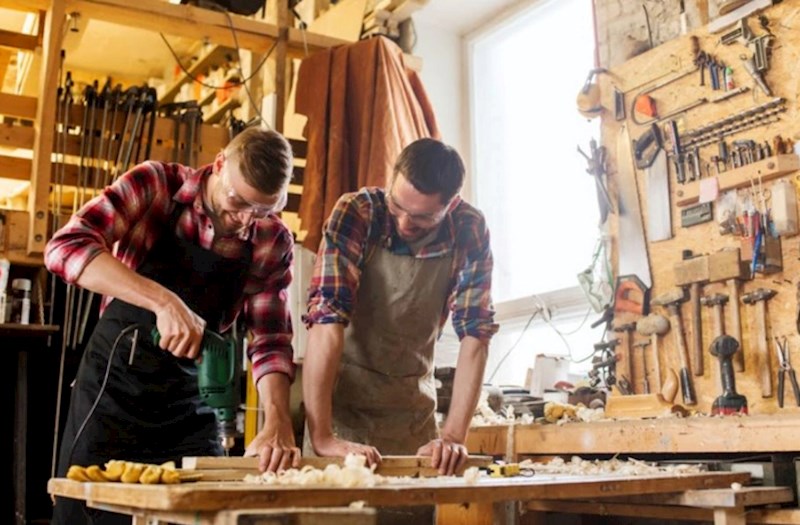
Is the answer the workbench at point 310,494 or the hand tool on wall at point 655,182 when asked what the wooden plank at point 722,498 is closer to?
the workbench at point 310,494

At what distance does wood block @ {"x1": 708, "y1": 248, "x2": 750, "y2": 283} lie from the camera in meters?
2.83

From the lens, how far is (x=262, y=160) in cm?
211

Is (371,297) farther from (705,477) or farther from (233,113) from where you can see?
(233,113)

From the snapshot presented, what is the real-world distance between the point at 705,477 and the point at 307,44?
2.84 meters

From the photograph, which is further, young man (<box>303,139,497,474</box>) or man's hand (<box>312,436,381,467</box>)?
young man (<box>303,139,497,474</box>)

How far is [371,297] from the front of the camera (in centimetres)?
256

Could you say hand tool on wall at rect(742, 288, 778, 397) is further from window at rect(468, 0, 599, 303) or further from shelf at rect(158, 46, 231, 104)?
shelf at rect(158, 46, 231, 104)

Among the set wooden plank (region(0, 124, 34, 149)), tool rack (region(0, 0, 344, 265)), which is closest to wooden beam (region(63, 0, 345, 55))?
tool rack (region(0, 0, 344, 265))

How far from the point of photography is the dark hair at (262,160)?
2.11 m

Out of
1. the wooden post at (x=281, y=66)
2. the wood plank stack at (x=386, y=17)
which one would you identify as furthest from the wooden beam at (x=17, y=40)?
the wood plank stack at (x=386, y=17)

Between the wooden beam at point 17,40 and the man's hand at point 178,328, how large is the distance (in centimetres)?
261

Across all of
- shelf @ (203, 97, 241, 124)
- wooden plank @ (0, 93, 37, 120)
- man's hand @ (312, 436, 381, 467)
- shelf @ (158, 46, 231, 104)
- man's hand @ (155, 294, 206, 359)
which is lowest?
man's hand @ (312, 436, 381, 467)

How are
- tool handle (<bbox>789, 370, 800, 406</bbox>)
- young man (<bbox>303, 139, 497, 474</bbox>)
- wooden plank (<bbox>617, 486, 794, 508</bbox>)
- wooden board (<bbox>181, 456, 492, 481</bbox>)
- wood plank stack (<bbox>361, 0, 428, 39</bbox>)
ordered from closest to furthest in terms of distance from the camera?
wooden board (<bbox>181, 456, 492, 481</bbox>) < wooden plank (<bbox>617, 486, 794, 508</bbox>) < young man (<bbox>303, 139, 497, 474</bbox>) < tool handle (<bbox>789, 370, 800, 406</bbox>) < wood plank stack (<bbox>361, 0, 428, 39</bbox>)

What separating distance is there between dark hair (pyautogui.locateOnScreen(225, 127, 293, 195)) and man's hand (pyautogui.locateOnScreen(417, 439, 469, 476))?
740mm
